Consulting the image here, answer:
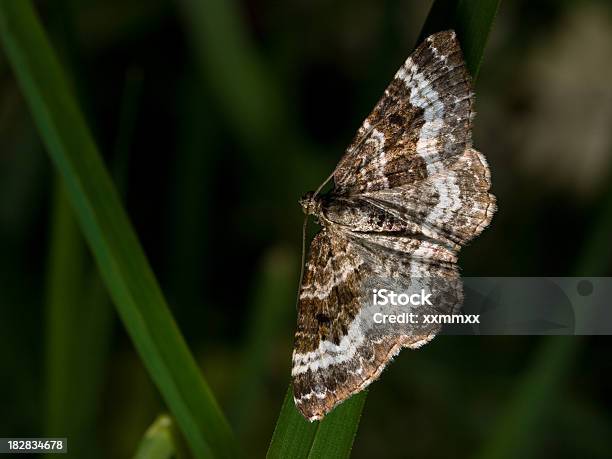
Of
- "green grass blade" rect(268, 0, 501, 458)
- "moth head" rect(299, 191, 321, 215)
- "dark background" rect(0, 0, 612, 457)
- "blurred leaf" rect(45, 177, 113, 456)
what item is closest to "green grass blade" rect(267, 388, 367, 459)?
"green grass blade" rect(268, 0, 501, 458)

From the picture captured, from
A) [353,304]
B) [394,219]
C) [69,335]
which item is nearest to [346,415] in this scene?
[353,304]

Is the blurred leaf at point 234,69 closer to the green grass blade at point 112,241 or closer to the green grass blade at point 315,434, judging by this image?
the green grass blade at point 112,241

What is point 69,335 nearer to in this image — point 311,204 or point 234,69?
point 311,204

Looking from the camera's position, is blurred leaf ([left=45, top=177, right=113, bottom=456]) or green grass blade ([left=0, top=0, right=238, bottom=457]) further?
blurred leaf ([left=45, top=177, right=113, bottom=456])

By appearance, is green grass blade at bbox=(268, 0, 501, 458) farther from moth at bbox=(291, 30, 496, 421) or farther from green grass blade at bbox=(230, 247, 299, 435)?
green grass blade at bbox=(230, 247, 299, 435)

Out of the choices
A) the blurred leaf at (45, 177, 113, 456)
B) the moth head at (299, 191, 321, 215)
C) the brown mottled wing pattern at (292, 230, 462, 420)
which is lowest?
the blurred leaf at (45, 177, 113, 456)

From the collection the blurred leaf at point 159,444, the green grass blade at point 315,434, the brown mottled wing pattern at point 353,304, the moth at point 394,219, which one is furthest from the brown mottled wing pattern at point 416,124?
the blurred leaf at point 159,444

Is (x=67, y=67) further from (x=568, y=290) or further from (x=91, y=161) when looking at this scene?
(x=568, y=290)
